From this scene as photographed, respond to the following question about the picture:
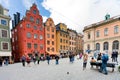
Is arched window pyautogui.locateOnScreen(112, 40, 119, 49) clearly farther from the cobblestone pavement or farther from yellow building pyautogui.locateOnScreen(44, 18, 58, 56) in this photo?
the cobblestone pavement

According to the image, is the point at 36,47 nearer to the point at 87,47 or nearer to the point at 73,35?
the point at 87,47

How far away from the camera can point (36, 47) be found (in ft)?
126

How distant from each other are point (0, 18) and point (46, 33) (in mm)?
17293

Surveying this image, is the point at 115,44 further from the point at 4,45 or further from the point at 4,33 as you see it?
the point at 4,33

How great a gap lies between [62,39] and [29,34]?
1809 centimetres

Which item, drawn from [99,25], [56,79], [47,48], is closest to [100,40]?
[99,25]

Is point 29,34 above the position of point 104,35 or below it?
above

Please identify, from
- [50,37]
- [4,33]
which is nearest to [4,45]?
[4,33]

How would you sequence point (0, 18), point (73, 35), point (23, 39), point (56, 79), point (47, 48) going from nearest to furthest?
point (56, 79) → point (0, 18) → point (23, 39) → point (47, 48) → point (73, 35)

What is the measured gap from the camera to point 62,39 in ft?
168

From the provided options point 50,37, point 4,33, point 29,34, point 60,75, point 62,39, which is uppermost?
point 29,34

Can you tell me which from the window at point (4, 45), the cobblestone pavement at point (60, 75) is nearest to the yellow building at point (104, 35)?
the cobblestone pavement at point (60, 75)

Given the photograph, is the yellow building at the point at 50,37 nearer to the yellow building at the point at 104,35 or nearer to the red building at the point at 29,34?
the red building at the point at 29,34

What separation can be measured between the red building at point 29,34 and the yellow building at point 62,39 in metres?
9.26
